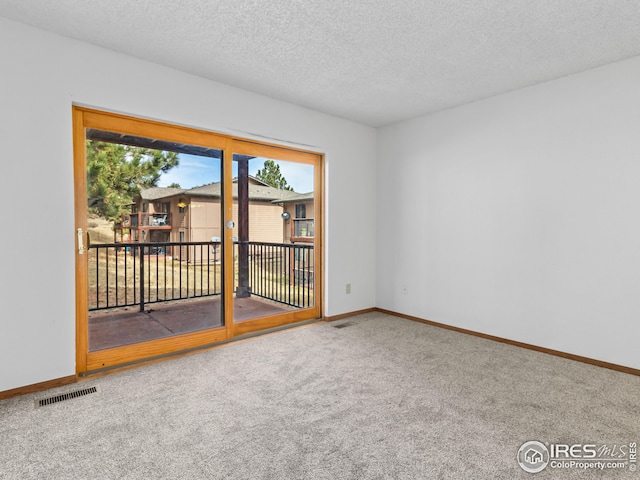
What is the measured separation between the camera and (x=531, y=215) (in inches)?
130

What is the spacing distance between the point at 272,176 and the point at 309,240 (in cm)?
93

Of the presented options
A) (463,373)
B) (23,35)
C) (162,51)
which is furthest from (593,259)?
(23,35)

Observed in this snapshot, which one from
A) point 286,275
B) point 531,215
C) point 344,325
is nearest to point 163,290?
point 286,275

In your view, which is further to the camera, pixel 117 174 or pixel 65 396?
pixel 117 174

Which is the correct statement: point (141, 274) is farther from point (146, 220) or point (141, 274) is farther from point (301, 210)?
point (301, 210)

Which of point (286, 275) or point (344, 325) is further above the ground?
→ point (286, 275)

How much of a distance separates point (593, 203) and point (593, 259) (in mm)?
481

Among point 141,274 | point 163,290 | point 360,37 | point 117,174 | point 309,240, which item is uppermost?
point 360,37

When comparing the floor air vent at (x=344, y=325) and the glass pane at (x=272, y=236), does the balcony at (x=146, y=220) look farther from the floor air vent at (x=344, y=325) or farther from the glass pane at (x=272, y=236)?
the floor air vent at (x=344, y=325)

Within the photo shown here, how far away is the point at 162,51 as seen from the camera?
2.68m

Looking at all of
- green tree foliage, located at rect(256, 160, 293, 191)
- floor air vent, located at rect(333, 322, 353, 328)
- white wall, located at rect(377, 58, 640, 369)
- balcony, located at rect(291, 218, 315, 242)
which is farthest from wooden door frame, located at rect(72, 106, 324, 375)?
white wall, located at rect(377, 58, 640, 369)

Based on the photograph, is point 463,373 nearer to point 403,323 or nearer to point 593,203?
point 403,323

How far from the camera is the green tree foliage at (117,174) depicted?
2.75 m

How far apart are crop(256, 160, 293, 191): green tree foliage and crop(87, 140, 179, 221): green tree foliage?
3.52 ft
